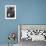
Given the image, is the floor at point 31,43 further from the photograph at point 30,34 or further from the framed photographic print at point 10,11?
the framed photographic print at point 10,11

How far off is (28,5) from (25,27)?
68 centimetres

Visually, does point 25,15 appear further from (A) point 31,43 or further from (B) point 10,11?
(A) point 31,43

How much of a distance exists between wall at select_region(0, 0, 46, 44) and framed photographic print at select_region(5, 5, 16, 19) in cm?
9

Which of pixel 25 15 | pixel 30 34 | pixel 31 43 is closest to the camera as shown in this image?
pixel 31 43

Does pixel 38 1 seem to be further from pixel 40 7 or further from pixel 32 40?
pixel 32 40

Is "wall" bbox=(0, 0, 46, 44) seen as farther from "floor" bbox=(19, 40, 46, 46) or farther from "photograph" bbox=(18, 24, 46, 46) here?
"floor" bbox=(19, 40, 46, 46)

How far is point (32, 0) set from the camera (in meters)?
3.77

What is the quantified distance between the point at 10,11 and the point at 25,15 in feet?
1.57

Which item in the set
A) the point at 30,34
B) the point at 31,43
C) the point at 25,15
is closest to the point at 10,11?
the point at 25,15

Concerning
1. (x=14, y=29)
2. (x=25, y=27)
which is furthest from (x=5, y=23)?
(x=25, y=27)

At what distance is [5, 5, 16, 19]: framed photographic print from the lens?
376 cm

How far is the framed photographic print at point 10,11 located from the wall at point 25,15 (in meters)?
0.09

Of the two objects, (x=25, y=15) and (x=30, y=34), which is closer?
(x=30, y=34)

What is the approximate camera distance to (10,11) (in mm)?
3789
